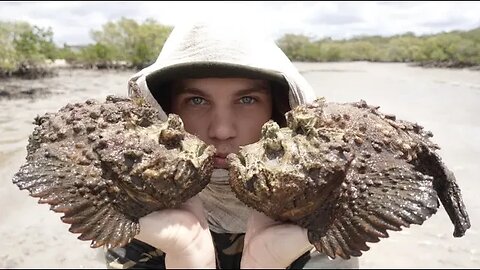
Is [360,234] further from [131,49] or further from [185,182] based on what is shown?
[131,49]

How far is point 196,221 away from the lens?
5.30 feet

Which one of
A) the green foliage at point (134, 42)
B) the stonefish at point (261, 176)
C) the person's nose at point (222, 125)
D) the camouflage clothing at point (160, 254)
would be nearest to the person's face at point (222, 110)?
the person's nose at point (222, 125)

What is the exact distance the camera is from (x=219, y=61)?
229 cm

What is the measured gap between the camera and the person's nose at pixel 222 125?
2258mm

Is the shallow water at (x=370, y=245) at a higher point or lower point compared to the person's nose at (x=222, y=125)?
lower

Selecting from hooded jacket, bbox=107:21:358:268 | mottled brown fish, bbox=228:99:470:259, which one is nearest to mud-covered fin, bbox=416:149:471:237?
mottled brown fish, bbox=228:99:470:259

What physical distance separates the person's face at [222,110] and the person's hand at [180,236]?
2.24 feet

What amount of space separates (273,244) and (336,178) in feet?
1.00

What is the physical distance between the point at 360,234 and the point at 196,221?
0.58m

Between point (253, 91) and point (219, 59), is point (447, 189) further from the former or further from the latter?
point (219, 59)

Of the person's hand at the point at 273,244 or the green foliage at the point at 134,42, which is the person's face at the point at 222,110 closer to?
the person's hand at the point at 273,244

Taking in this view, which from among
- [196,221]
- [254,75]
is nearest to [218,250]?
[254,75]

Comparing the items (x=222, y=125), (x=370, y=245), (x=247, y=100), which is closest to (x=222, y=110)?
(x=222, y=125)

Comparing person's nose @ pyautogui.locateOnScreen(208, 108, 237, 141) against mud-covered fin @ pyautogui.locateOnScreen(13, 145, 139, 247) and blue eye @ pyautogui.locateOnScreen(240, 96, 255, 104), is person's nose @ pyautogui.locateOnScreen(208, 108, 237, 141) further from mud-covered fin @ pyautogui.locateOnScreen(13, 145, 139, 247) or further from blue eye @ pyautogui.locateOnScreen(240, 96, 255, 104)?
mud-covered fin @ pyautogui.locateOnScreen(13, 145, 139, 247)
